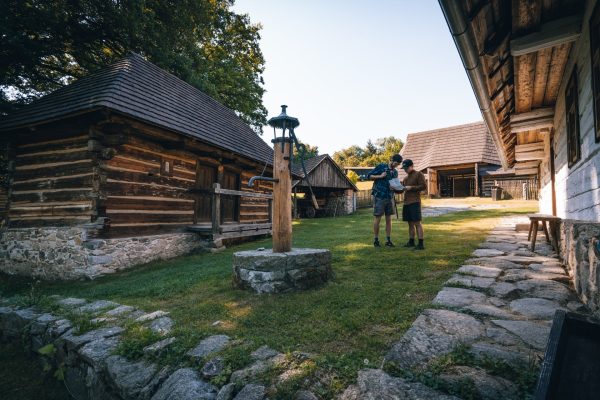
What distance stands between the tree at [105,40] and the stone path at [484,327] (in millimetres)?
12214

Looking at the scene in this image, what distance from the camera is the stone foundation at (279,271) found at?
3.77m

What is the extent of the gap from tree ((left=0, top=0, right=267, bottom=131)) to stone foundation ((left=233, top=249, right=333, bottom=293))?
10.3 metres

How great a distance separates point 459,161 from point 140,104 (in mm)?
22148

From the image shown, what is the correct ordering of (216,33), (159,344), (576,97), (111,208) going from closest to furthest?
1. (159,344)
2. (576,97)
3. (111,208)
4. (216,33)

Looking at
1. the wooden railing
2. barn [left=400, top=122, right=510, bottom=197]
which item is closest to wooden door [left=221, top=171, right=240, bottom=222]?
the wooden railing

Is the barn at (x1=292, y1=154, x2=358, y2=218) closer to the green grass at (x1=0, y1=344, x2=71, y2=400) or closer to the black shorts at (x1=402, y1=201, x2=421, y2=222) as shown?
the black shorts at (x1=402, y1=201, x2=421, y2=222)

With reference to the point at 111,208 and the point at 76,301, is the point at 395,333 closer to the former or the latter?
the point at 76,301

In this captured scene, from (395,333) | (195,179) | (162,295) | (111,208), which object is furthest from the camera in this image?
(195,179)

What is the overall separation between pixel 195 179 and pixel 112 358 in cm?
680

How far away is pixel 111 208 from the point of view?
6.61 metres

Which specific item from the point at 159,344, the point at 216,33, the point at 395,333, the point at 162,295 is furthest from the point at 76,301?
the point at 216,33

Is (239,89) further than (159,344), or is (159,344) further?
(239,89)

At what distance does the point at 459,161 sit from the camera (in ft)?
73.7

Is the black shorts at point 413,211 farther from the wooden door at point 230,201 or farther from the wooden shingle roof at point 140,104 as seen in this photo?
the wooden door at point 230,201
